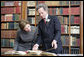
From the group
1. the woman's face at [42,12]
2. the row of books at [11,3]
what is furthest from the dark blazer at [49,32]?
the row of books at [11,3]

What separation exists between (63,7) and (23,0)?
116 cm

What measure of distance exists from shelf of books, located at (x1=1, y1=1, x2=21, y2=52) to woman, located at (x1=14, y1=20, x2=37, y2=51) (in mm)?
2012

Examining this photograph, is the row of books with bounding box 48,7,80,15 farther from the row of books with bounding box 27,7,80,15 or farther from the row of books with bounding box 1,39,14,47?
the row of books with bounding box 1,39,14,47

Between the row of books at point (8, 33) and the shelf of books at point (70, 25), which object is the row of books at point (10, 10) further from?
the shelf of books at point (70, 25)

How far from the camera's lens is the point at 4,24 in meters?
4.66

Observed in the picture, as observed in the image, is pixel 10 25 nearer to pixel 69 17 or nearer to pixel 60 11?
pixel 60 11

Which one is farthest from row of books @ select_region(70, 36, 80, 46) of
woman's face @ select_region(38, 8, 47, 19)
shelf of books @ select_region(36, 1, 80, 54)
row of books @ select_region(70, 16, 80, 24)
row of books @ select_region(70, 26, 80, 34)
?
woman's face @ select_region(38, 8, 47, 19)

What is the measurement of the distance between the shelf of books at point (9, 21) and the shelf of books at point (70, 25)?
1.12m

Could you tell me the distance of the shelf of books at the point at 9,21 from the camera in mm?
4559

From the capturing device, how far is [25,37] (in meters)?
2.53

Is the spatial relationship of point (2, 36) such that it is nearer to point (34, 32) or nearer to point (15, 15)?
point (15, 15)

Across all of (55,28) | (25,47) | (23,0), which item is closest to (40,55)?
(55,28)

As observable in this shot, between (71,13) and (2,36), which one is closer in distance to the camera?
(71,13)

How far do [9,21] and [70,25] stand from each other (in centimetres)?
179
